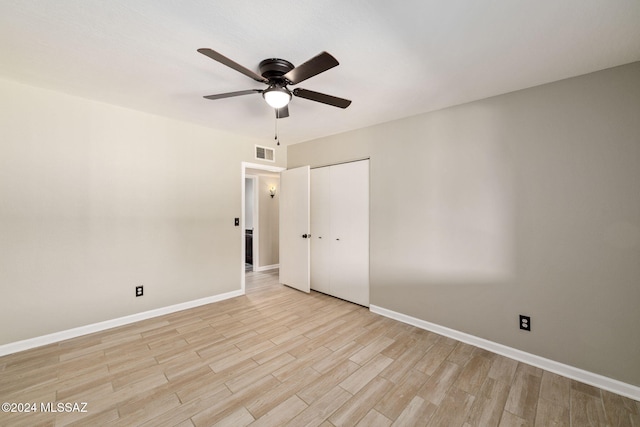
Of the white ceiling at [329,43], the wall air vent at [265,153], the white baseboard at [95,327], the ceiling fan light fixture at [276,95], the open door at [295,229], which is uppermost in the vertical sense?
the white ceiling at [329,43]

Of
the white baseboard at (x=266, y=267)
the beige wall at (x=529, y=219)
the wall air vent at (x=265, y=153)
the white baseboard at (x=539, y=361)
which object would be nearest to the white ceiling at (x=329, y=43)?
the beige wall at (x=529, y=219)

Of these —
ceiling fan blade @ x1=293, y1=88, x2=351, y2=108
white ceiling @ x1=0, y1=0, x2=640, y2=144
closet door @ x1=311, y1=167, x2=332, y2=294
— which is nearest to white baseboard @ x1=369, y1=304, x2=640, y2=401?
closet door @ x1=311, y1=167, x2=332, y2=294

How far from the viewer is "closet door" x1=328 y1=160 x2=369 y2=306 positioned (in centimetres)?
354

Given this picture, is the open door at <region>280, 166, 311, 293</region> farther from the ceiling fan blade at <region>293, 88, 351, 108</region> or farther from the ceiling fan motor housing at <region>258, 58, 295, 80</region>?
the ceiling fan motor housing at <region>258, 58, 295, 80</region>

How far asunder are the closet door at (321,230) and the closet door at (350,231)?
9cm

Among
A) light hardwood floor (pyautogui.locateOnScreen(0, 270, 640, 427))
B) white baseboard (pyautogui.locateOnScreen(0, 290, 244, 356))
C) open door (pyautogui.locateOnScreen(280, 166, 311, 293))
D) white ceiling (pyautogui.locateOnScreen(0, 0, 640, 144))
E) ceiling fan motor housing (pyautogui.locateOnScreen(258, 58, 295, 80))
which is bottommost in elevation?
light hardwood floor (pyautogui.locateOnScreen(0, 270, 640, 427))

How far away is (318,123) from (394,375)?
114 inches

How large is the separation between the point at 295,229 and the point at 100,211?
2.51 metres

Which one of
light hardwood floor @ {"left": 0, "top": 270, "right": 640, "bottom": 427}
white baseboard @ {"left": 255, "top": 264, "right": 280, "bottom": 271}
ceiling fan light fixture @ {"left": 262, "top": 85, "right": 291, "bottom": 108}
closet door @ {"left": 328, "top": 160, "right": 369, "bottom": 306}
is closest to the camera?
light hardwood floor @ {"left": 0, "top": 270, "right": 640, "bottom": 427}

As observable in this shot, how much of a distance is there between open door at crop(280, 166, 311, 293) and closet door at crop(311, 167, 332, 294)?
18 centimetres

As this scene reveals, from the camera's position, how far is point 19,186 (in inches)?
94.7

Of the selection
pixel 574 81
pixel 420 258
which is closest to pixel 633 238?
pixel 574 81

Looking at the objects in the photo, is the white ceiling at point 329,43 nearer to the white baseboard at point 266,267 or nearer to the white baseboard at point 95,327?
the white baseboard at point 95,327

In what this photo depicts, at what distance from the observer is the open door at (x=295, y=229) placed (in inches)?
161
